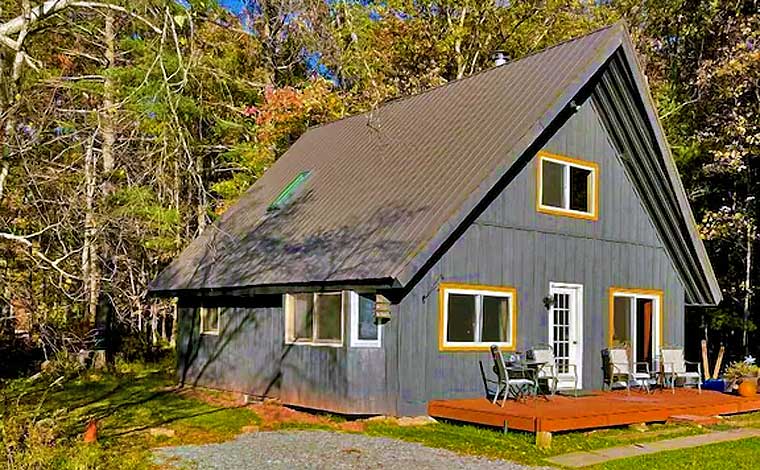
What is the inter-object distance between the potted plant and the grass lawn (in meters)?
0.40

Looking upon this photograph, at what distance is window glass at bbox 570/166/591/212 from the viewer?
13.6 metres

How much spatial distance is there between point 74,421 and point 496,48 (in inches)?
665

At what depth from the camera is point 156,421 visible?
11.4 m

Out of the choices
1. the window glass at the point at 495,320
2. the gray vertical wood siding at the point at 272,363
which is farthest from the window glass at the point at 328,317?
the window glass at the point at 495,320

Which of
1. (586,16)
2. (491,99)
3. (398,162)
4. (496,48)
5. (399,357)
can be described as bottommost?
(399,357)

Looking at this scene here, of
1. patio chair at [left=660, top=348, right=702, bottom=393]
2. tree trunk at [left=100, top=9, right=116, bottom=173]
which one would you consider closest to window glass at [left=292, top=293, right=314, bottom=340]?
tree trunk at [left=100, top=9, right=116, bottom=173]

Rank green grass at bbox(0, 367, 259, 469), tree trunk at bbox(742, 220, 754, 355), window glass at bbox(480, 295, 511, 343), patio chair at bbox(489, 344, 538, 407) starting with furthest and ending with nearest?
1. tree trunk at bbox(742, 220, 754, 355)
2. window glass at bbox(480, 295, 511, 343)
3. patio chair at bbox(489, 344, 538, 407)
4. green grass at bbox(0, 367, 259, 469)

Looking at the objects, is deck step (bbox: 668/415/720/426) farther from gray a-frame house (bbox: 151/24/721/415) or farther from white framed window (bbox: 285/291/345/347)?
white framed window (bbox: 285/291/345/347)

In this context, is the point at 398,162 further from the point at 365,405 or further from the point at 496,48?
the point at 496,48

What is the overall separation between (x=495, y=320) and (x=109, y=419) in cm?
567

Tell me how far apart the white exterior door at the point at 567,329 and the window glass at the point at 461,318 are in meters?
1.68

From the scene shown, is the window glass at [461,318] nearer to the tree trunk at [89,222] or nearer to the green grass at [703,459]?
the green grass at [703,459]

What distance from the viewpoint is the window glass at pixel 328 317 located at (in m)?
11.6

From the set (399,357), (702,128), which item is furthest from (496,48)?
(399,357)
